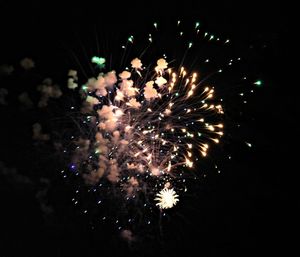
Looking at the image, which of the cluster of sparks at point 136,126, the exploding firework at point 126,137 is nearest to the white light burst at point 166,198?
the exploding firework at point 126,137

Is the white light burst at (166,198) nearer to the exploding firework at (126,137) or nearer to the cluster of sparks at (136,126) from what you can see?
the exploding firework at (126,137)

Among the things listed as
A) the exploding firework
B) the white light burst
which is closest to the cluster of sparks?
the exploding firework

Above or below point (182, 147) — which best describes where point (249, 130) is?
above

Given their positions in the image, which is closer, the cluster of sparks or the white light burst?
the white light burst

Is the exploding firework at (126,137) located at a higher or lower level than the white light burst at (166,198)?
higher

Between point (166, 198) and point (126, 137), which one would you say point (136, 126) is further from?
point (166, 198)

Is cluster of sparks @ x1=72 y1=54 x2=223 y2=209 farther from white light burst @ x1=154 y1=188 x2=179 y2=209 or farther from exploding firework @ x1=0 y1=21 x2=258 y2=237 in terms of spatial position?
white light burst @ x1=154 y1=188 x2=179 y2=209

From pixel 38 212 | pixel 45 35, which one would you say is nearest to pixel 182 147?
pixel 38 212

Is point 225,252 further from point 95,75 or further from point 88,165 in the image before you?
point 95,75
